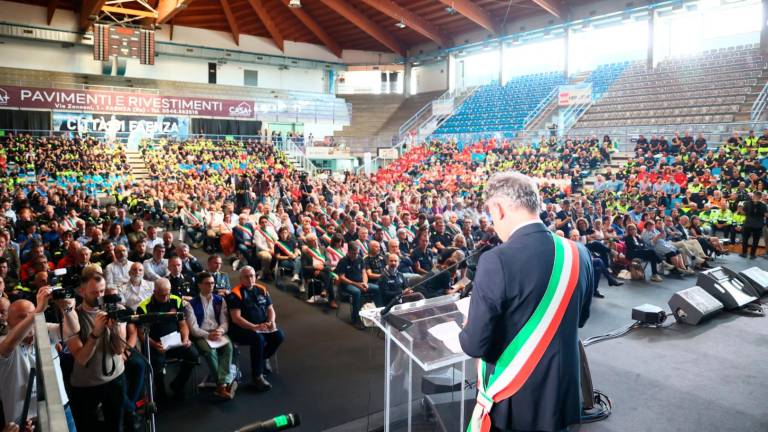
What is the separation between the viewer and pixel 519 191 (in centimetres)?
184

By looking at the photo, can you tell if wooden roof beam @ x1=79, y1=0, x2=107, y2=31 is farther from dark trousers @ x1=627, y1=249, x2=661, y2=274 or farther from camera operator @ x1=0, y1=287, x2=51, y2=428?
camera operator @ x1=0, y1=287, x2=51, y2=428

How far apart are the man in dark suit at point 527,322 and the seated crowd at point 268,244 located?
24.0 inches

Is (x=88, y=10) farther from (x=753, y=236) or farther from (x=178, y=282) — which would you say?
(x=753, y=236)

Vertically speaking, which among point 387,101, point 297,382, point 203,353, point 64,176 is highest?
point 387,101

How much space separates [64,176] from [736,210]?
19.1 meters

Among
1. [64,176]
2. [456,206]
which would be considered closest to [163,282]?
[456,206]

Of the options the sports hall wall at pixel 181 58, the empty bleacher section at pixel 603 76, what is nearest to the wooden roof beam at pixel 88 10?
the sports hall wall at pixel 181 58

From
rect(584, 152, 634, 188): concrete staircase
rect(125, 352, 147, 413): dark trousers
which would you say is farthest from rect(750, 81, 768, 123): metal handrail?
rect(125, 352, 147, 413): dark trousers

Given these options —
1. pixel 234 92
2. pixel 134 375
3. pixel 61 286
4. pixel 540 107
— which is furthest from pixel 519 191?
pixel 234 92

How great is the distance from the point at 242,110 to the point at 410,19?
9097 millimetres

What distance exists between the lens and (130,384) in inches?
149

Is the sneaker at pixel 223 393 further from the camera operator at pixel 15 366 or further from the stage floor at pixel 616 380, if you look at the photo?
the camera operator at pixel 15 366

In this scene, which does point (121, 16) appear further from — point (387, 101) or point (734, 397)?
point (734, 397)

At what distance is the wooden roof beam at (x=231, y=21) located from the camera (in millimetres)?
24316
